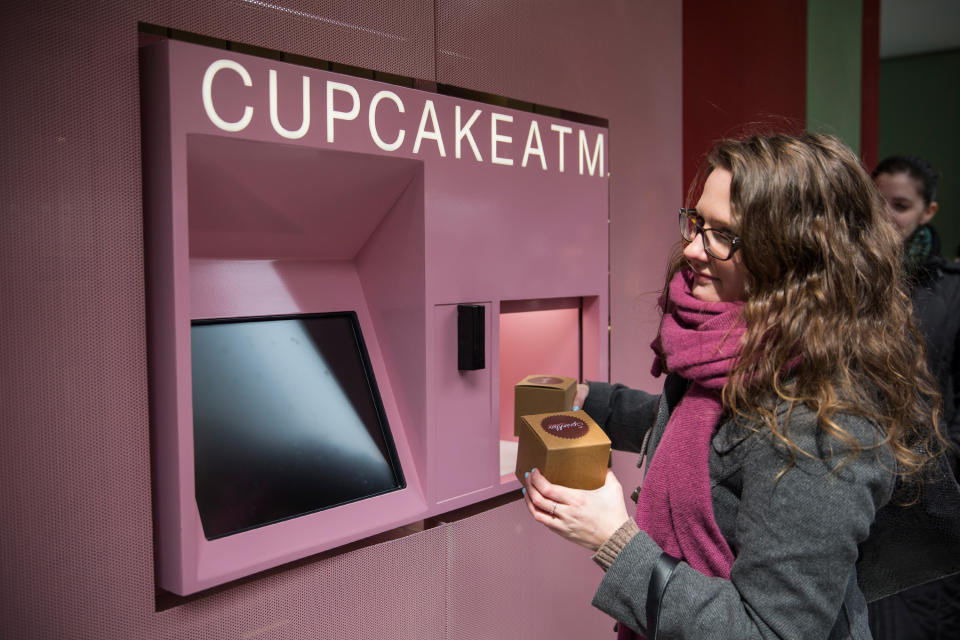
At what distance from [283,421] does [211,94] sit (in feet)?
2.37

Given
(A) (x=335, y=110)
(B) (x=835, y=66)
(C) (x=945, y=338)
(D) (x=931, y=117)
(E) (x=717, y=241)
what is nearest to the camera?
(E) (x=717, y=241)

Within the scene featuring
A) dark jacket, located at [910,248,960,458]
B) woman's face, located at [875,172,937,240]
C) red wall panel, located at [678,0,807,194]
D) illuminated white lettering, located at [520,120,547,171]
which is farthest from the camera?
red wall panel, located at [678,0,807,194]

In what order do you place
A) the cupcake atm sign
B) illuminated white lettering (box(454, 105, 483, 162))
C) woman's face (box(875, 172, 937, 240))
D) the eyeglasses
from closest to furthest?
1. the eyeglasses
2. the cupcake atm sign
3. illuminated white lettering (box(454, 105, 483, 162))
4. woman's face (box(875, 172, 937, 240))

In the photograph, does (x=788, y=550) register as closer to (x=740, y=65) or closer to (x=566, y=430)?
(x=566, y=430)

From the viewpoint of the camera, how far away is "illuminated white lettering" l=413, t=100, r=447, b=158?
71.2 inches

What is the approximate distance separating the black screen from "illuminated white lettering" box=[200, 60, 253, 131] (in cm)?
43

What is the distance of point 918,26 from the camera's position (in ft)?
23.9

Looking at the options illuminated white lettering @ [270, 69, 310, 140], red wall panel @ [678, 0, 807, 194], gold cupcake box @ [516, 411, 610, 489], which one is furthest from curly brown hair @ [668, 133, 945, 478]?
red wall panel @ [678, 0, 807, 194]

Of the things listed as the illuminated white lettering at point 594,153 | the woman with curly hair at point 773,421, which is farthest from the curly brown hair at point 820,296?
the illuminated white lettering at point 594,153

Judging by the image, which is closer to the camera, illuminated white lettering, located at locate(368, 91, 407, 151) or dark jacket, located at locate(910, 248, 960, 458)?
illuminated white lettering, located at locate(368, 91, 407, 151)

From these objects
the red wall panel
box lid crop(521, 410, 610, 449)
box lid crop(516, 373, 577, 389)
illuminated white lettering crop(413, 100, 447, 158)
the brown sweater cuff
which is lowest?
the brown sweater cuff

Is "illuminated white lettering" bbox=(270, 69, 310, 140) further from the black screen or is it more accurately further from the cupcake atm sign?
the black screen

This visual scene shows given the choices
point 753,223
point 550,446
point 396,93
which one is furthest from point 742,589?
point 396,93

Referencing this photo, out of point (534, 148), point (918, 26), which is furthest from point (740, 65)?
point (918, 26)
